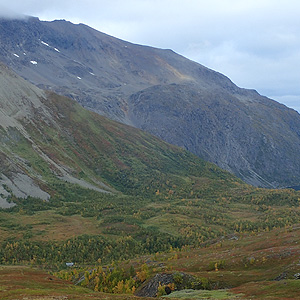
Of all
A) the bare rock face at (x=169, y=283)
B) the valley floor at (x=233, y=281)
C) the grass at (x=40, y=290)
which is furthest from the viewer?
the bare rock face at (x=169, y=283)

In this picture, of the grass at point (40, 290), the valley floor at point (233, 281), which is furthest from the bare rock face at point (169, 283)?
the grass at point (40, 290)

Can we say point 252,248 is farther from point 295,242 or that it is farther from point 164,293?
point 164,293

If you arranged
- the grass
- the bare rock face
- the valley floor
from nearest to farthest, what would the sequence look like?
the valley floor < the grass < the bare rock face

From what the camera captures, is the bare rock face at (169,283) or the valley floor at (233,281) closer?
the valley floor at (233,281)

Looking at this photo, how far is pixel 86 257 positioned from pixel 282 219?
282 feet

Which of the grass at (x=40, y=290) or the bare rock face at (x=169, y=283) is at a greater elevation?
the bare rock face at (x=169, y=283)

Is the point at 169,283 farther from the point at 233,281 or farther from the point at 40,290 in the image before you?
the point at 40,290

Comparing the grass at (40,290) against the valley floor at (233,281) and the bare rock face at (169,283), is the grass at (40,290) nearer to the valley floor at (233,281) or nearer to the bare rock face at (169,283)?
the valley floor at (233,281)

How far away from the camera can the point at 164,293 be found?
53844 mm

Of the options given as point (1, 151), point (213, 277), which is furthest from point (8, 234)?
point (213, 277)

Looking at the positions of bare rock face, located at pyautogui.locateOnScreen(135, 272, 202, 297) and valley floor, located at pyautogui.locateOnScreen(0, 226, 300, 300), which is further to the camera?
bare rock face, located at pyautogui.locateOnScreen(135, 272, 202, 297)

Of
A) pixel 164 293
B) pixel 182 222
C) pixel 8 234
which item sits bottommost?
pixel 8 234

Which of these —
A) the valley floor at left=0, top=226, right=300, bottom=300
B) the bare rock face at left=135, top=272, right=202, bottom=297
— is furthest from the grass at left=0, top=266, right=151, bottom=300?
the bare rock face at left=135, top=272, right=202, bottom=297

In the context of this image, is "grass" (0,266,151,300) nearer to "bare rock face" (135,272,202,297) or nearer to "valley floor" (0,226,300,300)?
"valley floor" (0,226,300,300)
